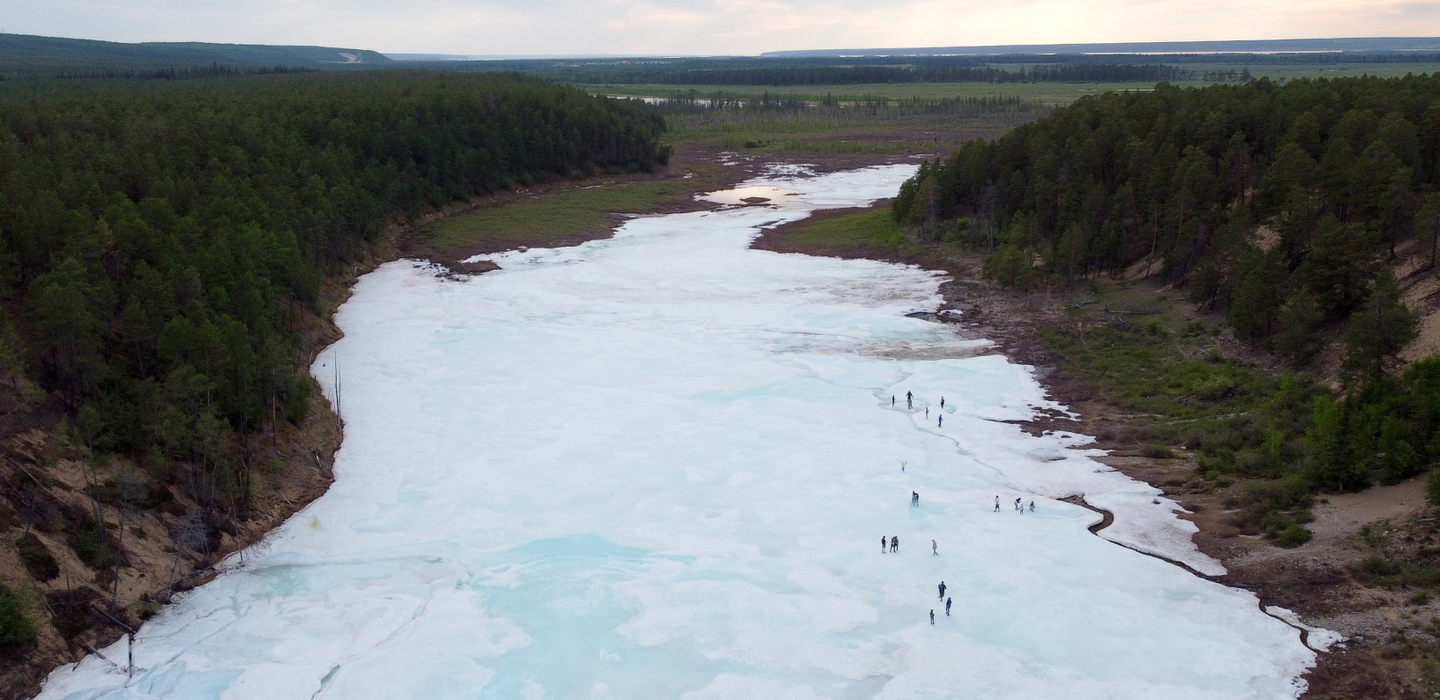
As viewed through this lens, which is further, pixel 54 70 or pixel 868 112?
pixel 868 112

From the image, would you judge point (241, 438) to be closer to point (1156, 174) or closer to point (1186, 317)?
point (1186, 317)

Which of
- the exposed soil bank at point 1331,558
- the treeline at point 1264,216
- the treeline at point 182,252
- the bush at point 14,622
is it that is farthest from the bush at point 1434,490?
the bush at point 14,622

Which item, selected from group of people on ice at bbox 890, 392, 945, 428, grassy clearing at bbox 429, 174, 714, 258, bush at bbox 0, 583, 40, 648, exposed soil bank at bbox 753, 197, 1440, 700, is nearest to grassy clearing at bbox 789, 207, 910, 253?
grassy clearing at bbox 429, 174, 714, 258

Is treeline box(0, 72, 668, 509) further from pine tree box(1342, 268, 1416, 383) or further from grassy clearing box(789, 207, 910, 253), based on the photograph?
pine tree box(1342, 268, 1416, 383)

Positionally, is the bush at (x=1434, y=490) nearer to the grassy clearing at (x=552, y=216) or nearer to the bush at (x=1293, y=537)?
the bush at (x=1293, y=537)

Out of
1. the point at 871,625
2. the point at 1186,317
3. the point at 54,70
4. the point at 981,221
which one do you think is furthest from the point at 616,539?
the point at 54,70
